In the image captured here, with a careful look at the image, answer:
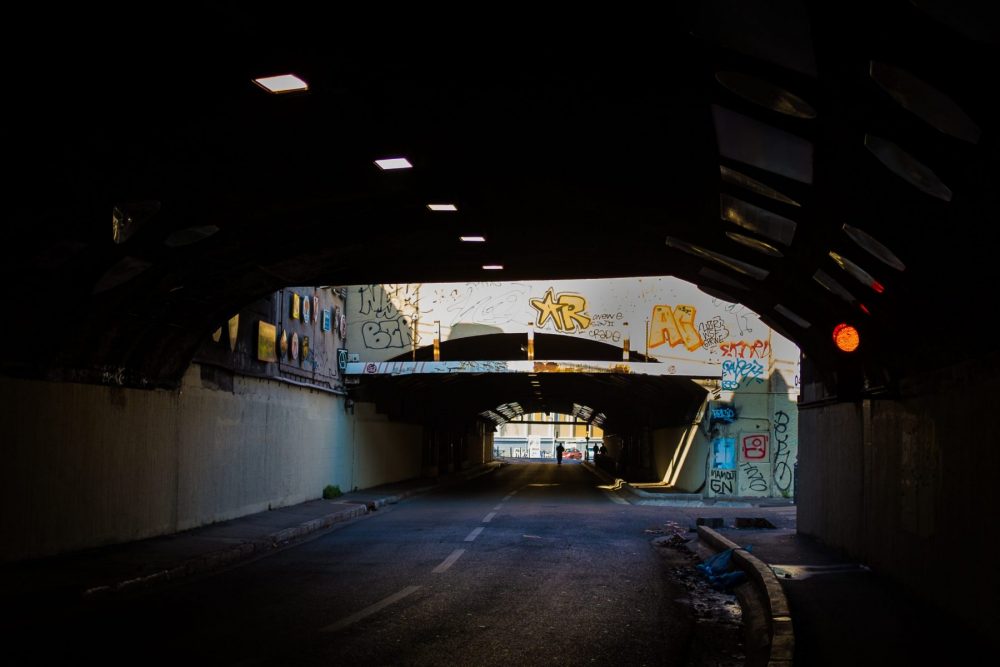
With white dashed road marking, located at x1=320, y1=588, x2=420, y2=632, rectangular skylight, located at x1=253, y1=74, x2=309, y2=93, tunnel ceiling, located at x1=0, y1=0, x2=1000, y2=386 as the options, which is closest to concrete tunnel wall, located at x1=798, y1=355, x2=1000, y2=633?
tunnel ceiling, located at x1=0, y1=0, x2=1000, y2=386

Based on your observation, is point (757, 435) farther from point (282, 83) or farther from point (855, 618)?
point (282, 83)

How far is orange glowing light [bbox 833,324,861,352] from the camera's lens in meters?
10.5

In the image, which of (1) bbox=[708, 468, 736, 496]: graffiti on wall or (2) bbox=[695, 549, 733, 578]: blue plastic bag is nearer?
(2) bbox=[695, 549, 733, 578]: blue plastic bag

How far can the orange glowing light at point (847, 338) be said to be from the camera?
10484mm

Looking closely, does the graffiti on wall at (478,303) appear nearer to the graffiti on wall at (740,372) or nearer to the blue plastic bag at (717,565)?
the graffiti on wall at (740,372)

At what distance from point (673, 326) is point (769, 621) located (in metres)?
19.6

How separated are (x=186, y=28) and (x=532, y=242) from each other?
767cm

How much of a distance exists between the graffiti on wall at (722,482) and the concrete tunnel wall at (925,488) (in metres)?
13.8

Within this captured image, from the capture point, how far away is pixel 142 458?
1486 centimetres

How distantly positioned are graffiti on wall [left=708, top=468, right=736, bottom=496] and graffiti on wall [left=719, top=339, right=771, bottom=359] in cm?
379

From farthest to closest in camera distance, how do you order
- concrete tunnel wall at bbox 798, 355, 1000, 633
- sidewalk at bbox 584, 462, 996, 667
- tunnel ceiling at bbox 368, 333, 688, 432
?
tunnel ceiling at bbox 368, 333, 688, 432 → concrete tunnel wall at bbox 798, 355, 1000, 633 → sidewalk at bbox 584, 462, 996, 667

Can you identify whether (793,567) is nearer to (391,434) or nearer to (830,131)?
(830,131)

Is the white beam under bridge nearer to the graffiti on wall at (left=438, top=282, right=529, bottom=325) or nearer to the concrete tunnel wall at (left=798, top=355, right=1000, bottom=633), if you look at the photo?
the graffiti on wall at (left=438, top=282, right=529, bottom=325)

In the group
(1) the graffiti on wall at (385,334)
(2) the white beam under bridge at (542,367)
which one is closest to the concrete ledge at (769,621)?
(2) the white beam under bridge at (542,367)
